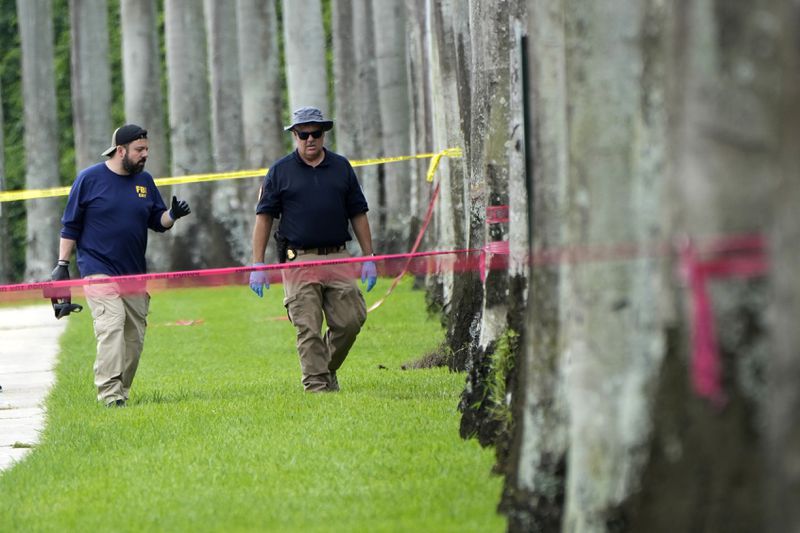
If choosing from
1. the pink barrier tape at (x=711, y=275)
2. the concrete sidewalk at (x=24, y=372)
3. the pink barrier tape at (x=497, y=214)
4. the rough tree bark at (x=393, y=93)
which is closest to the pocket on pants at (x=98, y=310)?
the concrete sidewalk at (x=24, y=372)

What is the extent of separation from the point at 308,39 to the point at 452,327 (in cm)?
1453

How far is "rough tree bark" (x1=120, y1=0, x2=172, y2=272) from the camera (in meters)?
32.1

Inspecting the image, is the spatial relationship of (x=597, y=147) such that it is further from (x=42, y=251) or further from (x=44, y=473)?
(x=42, y=251)

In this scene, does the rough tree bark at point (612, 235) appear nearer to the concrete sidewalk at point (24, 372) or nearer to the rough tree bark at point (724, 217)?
the rough tree bark at point (724, 217)

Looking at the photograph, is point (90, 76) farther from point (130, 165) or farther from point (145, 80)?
point (130, 165)

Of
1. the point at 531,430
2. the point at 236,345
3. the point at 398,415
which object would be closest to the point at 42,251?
the point at 236,345

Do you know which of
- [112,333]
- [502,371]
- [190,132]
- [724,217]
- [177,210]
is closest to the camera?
[724,217]

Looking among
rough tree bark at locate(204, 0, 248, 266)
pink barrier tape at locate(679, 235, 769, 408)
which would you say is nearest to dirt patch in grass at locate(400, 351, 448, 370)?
pink barrier tape at locate(679, 235, 769, 408)

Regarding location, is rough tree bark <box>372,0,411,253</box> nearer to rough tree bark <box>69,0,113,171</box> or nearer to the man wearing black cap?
rough tree bark <box>69,0,113,171</box>

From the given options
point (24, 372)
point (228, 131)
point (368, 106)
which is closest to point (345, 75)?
point (368, 106)

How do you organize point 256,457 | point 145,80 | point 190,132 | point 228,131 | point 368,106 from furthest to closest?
point 368,106 < point 228,131 < point 190,132 < point 145,80 < point 256,457

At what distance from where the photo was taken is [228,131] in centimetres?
3272

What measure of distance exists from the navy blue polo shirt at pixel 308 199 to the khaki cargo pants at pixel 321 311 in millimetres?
157

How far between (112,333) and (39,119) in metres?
25.5
